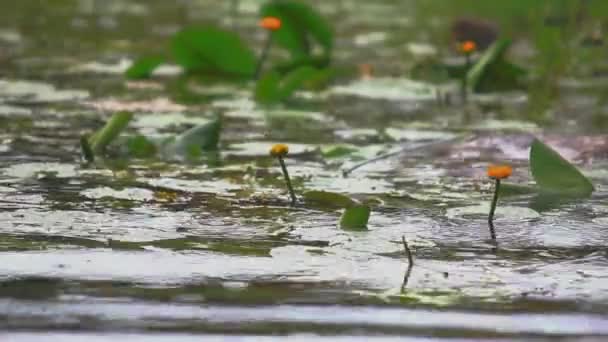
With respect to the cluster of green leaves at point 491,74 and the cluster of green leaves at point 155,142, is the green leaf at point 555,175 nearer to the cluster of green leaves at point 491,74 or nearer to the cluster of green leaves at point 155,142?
the cluster of green leaves at point 155,142

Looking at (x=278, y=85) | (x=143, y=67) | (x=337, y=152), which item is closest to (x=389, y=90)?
(x=278, y=85)

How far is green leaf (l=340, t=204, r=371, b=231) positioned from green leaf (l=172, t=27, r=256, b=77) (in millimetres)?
1871

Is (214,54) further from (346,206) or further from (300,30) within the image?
Result: (346,206)

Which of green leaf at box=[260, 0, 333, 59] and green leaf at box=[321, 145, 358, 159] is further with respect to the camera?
green leaf at box=[260, 0, 333, 59]

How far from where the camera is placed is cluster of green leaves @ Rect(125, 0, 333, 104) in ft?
12.0

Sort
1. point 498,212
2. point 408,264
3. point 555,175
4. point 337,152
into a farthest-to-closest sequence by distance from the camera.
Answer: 1. point 337,152
2. point 555,175
3. point 498,212
4. point 408,264

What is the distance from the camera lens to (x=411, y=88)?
3.69m

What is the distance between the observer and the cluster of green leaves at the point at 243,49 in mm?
3658

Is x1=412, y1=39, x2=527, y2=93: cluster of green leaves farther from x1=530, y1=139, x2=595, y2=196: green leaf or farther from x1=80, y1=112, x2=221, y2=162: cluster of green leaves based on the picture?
x1=530, y1=139, x2=595, y2=196: green leaf

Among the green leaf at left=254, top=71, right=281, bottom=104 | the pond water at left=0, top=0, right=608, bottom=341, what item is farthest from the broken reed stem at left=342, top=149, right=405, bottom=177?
the green leaf at left=254, top=71, right=281, bottom=104

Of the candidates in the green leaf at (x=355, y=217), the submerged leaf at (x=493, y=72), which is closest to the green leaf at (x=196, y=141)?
the green leaf at (x=355, y=217)

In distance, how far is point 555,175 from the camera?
2150mm

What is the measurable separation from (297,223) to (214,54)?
1977mm

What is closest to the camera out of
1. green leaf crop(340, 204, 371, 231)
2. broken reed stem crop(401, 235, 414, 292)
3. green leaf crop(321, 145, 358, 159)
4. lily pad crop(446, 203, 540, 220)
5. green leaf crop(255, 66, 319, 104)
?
broken reed stem crop(401, 235, 414, 292)
